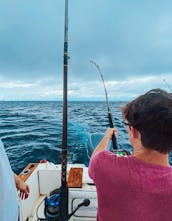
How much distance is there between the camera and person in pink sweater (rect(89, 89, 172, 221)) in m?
0.73

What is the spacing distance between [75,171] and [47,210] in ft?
2.13

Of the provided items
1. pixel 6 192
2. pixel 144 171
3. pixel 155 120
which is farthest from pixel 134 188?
pixel 6 192

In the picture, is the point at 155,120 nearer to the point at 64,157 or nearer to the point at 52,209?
the point at 64,157

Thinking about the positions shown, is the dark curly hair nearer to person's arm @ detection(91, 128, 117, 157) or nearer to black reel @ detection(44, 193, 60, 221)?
person's arm @ detection(91, 128, 117, 157)

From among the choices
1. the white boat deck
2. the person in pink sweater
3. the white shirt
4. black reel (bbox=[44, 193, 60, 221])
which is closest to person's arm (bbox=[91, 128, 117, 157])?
the person in pink sweater

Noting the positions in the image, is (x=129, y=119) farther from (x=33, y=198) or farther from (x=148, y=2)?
(x=148, y=2)

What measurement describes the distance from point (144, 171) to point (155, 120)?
17 cm

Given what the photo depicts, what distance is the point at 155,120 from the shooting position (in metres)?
0.74

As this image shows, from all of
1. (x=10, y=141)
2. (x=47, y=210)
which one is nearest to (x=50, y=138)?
(x=10, y=141)

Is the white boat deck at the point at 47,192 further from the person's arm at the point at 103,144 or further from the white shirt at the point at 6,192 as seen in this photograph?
the person's arm at the point at 103,144

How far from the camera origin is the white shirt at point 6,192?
40.4 inches

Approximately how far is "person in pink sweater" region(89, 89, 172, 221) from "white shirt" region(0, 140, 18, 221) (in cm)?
47

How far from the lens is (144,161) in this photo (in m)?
0.76

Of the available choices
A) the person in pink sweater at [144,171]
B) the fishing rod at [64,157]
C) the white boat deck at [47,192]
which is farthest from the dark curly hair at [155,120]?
the white boat deck at [47,192]
